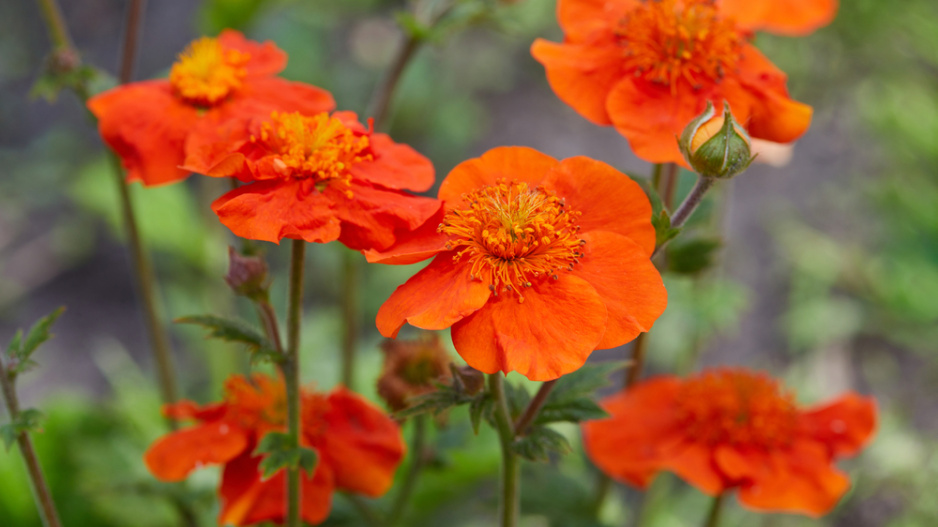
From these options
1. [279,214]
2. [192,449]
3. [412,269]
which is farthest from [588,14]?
[412,269]

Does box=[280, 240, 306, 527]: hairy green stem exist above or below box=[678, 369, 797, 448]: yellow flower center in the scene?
above

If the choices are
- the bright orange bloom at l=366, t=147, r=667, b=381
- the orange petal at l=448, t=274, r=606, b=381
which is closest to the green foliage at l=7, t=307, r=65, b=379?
the bright orange bloom at l=366, t=147, r=667, b=381

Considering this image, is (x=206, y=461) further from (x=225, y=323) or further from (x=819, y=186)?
(x=819, y=186)

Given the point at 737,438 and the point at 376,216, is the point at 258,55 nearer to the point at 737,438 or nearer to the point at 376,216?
the point at 376,216

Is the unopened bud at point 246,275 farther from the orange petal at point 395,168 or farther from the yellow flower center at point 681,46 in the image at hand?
the yellow flower center at point 681,46

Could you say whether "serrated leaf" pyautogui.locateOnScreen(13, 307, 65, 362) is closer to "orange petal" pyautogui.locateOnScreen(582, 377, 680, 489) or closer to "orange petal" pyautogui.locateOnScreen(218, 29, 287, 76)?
"orange petal" pyautogui.locateOnScreen(218, 29, 287, 76)

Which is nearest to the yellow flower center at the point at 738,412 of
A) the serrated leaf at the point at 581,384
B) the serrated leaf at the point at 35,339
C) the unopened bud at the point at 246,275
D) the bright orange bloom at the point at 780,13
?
the serrated leaf at the point at 581,384

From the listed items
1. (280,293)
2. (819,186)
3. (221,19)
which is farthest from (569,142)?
(221,19)
